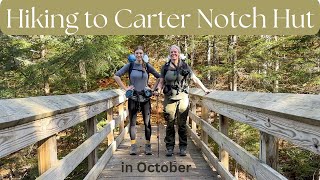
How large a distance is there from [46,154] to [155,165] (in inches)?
125

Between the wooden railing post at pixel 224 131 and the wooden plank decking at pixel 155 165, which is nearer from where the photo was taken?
the wooden railing post at pixel 224 131

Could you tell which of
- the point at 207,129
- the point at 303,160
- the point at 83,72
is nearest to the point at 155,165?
the point at 207,129

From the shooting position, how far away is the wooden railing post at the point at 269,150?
2.85 meters

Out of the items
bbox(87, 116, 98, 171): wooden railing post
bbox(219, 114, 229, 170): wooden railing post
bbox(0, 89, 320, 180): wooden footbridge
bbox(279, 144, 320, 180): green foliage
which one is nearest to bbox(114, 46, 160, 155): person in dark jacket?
bbox(0, 89, 320, 180): wooden footbridge

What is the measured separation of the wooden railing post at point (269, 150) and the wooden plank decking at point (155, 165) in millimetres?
2125

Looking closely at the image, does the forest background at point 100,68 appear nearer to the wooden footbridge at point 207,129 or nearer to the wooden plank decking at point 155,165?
the wooden plank decking at point 155,165

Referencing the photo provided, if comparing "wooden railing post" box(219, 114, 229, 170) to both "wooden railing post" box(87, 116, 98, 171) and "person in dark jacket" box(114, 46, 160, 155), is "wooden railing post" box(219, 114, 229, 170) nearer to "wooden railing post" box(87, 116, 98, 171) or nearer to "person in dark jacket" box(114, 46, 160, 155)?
"wooden railing post" box(87, 116, 98, 171)

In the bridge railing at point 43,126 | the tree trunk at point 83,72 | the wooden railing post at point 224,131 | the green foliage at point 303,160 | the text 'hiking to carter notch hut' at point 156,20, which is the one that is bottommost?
the green foliage at point 303,160

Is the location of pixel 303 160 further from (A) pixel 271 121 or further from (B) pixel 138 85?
(A) pixel 271 121

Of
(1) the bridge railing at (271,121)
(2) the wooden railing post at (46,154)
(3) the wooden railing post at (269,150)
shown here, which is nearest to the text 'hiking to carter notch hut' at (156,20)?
(1) the bridge railing at (271,121)

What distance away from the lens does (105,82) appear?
659 inches

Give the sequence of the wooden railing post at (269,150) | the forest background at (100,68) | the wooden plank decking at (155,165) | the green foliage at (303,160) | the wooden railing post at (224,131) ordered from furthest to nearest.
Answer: the green foliage at (303,160), the forest background at (100,68), the wooden plank decking at (155,165), the wooden railing post at (224,131), the wooden railing post at (269,150)

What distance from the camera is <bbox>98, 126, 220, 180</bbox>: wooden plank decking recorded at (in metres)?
5.11

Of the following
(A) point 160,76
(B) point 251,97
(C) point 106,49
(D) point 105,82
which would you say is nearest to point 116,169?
(A) point 160,76
